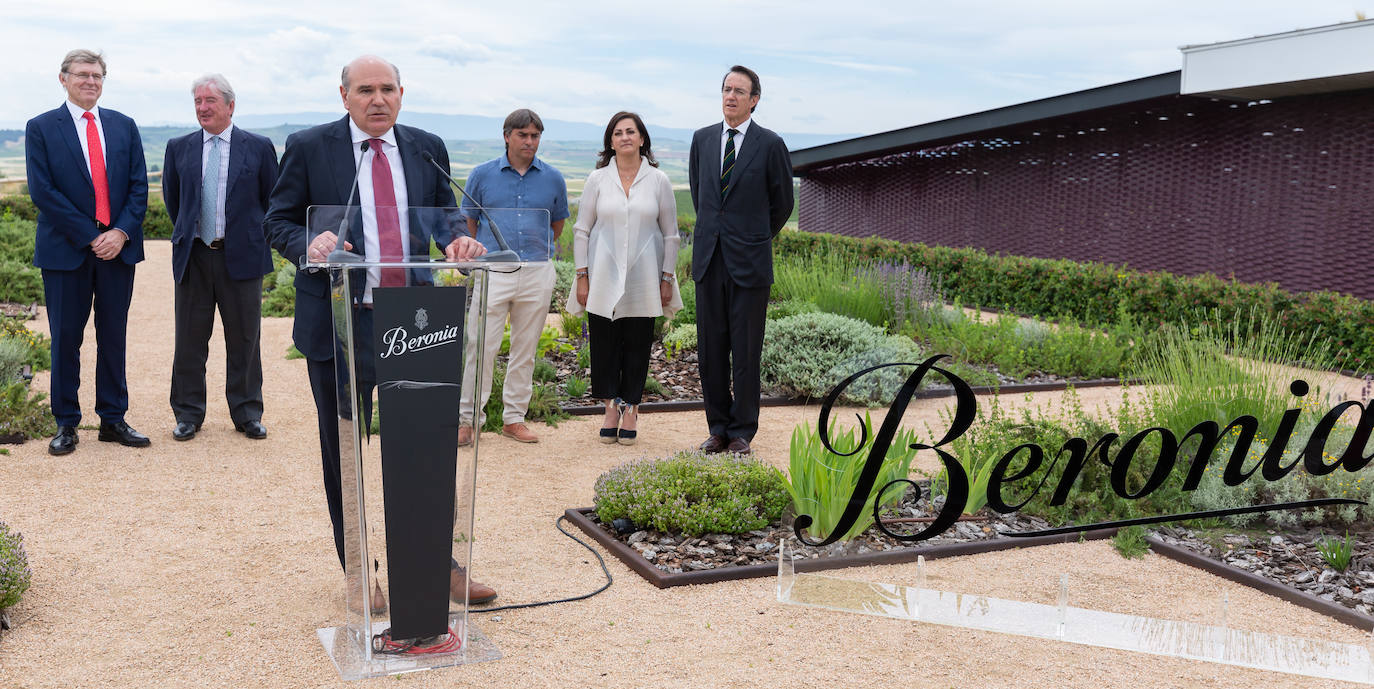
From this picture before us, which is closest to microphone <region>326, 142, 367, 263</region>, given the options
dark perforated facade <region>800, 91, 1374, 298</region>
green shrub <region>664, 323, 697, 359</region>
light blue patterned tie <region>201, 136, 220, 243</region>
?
light blue patterned tie <region>201, 136, 220, 243</region>

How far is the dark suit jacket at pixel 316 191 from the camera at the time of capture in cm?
339

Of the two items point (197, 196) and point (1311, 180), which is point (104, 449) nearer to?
point (197, 196)

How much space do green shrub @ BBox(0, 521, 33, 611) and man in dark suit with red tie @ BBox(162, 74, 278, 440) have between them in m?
2.78

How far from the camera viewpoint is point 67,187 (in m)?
5.86

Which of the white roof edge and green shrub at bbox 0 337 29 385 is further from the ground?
the white roof edge

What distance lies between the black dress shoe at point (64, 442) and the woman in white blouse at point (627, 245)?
292 cm

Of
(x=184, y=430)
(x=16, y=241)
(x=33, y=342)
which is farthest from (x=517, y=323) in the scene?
(x=16, y=241)

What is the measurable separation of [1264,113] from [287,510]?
13.2 metres

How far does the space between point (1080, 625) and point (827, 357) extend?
457cm

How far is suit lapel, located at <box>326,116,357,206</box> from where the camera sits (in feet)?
11.3

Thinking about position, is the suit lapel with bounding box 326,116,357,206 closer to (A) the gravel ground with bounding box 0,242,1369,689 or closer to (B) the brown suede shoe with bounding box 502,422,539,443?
(A) the gravel ground with bounding box 0,242,1369,689

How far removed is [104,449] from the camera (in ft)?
19.6

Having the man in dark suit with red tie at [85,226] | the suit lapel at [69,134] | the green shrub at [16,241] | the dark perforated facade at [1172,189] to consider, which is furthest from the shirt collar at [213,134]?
the dark perforated facade at [1172,189]

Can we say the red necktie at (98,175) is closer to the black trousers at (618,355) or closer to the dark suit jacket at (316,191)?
the black trousers at (618,355)
